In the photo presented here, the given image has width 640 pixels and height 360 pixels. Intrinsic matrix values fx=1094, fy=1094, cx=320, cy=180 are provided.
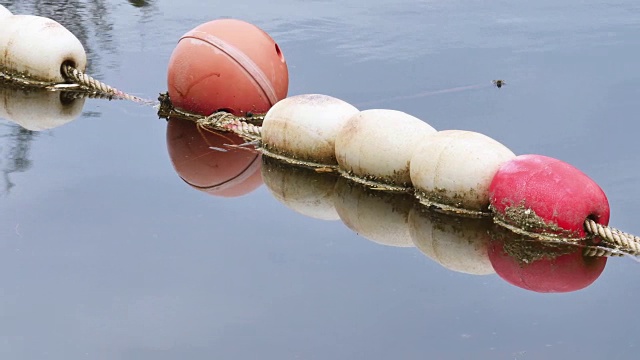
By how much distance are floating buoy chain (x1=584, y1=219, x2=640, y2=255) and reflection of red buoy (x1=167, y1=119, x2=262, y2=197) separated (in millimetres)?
3054

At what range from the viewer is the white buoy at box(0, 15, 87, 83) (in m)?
12.2

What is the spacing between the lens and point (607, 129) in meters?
10.7

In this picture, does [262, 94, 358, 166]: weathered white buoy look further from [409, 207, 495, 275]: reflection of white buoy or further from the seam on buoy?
[409, 207, 495, 275]: reflection of white buoy

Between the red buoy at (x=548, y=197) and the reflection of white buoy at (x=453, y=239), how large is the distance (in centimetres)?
29

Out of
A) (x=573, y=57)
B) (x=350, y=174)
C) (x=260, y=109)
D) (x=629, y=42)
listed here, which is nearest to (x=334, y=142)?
(x=350, y=174)

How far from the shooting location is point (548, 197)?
793 centimetres

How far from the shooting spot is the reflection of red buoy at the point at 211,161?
9.71m

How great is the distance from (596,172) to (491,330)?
10.1 ft

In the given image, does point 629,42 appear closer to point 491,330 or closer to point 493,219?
point 493,219

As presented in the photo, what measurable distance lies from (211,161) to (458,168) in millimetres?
2763

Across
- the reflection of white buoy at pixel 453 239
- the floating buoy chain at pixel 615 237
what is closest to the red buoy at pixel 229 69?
the reflection of white buoy at pixel 453 239

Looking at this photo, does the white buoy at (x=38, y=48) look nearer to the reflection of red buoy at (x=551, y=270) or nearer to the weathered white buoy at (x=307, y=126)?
the weathered white buoy at (x=307, y=126)

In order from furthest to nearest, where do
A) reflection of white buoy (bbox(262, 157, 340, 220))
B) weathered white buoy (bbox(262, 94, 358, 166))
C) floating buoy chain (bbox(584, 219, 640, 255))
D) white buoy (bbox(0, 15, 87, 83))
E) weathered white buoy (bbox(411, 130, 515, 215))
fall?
white buoy (bbox(0, 15, 87, 83))
weathered white buoy (bbox(262, 94, 358, 166))
reflection of white buoy (bbox(262, 157, 340, 220))
weathered white buoy (bbox(411, 130, 515, 215))
floating buoy chain (bbox(584, 219, 640, 255))

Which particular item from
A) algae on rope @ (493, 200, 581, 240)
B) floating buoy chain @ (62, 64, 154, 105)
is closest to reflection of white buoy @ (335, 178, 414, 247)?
algae on rope @ (493, 200, 581, 240)
